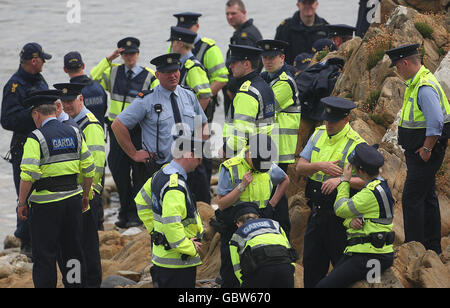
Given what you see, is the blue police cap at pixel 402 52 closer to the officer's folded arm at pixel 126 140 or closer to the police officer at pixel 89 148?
the officer's folded arm at pixel 126 140

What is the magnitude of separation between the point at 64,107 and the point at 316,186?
307 centimetres

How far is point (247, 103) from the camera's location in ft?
28.3

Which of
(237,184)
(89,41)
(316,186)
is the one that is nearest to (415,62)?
(316,186)

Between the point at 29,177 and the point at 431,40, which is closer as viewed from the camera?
the point at 29,177

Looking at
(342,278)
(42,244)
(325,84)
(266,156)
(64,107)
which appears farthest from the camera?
(325,84)

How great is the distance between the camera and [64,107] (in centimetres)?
881

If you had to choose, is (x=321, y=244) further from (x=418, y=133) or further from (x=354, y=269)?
(x=418, y=133)

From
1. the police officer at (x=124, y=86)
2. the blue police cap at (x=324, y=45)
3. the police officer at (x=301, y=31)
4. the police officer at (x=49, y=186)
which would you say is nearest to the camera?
the police officer at (x=49, y=186)

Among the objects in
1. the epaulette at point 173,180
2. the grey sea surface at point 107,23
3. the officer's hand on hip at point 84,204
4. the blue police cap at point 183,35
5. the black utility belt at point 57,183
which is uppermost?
the blue police cap at point 183,35

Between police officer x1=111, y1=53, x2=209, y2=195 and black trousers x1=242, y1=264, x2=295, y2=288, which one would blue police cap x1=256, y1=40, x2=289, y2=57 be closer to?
police officer x1=111, y1=53, x2=209, y2=195

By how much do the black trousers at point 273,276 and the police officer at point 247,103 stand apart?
2.13m

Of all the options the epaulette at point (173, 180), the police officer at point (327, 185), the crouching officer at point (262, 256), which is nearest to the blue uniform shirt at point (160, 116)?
the police officer at point (327, 185)

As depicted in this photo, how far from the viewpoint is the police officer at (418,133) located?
811cm

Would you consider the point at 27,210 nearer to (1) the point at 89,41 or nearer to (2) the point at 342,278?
(2) the point at 342,278
